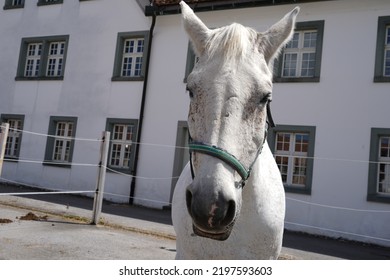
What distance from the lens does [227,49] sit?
6.27ft

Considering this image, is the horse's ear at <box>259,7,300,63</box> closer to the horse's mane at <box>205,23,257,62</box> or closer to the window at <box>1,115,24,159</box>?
the horse's mane at <box>205,23,257,62</box>

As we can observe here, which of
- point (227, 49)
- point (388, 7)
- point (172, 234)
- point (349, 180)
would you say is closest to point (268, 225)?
→ point (227, 49)

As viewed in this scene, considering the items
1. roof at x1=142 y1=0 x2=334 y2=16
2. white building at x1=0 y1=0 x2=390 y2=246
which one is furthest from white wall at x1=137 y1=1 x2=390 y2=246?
roof at x1=142 y1=0 x2=334 y2=16

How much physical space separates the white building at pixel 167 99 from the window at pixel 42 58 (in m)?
0.05

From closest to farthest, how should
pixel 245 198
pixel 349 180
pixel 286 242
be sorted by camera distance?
pixel 245 198 < pixel 286 242 < pixel 349 180

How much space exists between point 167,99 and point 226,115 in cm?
1086

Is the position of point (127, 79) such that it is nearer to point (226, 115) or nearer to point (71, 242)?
point (71, 242)

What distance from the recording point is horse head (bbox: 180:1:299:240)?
159cm

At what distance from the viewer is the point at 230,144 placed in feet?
5.59

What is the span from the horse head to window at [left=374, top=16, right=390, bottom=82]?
8759 mm
